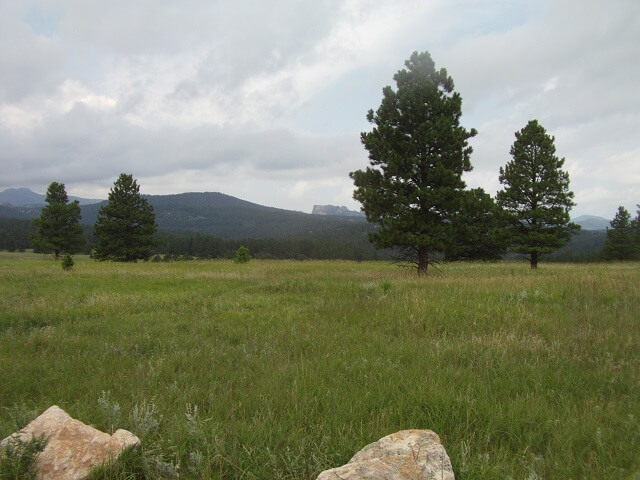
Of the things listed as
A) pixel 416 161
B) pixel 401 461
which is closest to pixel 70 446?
pixel 401 461

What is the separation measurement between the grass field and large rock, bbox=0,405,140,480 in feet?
0.42

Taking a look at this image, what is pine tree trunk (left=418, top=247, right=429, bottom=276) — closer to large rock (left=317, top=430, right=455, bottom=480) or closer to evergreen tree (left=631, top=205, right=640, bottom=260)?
large rock (left=317, top=430, right=455, bottom=480)

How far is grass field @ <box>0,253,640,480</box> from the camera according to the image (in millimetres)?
2807

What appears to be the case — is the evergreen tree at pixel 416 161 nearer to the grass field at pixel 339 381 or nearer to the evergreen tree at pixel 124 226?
the grass field at pixel 339 381

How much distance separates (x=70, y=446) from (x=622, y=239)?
230 feet

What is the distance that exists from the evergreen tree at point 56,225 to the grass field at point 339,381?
148ft

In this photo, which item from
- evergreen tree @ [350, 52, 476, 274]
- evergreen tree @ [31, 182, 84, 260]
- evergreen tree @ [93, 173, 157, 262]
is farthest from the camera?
evergreen tree @ [31, 182, 84, 260]

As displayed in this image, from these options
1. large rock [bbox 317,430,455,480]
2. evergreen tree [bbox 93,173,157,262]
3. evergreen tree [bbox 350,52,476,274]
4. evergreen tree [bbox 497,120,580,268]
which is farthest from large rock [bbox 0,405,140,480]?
evergreen tree [bbox 93,173,157,262]

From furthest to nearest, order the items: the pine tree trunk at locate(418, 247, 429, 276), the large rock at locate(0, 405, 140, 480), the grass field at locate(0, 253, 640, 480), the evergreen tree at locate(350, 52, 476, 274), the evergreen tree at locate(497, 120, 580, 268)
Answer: the evergreen tree at locate(497, 120, 580, 268) → the pine tree trunk at locate(418, 247, 429, 276) → the evergreen tree at locate(350, 52, 476, 274) → the grass field at locate(0, 253, 640, 480) → the large rock at locate(0, 405, 140, 480)

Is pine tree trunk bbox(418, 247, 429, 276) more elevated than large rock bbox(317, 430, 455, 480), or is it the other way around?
pine tree trunk bbox(418, 247, 429, 276)

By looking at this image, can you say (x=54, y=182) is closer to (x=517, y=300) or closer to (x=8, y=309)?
(x=8, y=309)

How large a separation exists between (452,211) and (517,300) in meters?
9.08

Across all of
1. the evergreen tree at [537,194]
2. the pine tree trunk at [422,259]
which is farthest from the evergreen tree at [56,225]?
the evergreen tree at [537,194]

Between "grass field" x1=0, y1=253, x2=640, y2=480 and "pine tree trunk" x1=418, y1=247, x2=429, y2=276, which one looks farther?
"pine tree trunk" x1=418, y1=247, x2=429, y2=276
